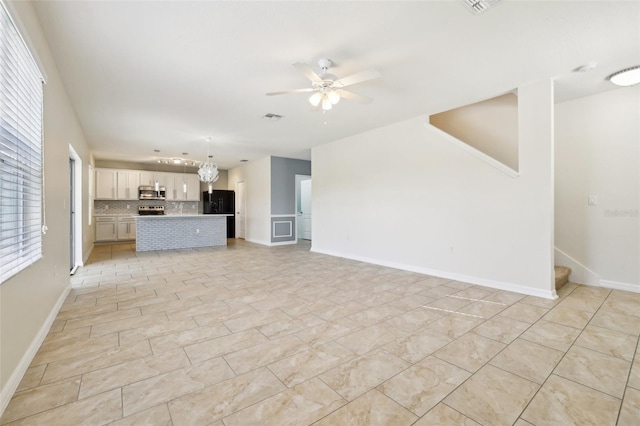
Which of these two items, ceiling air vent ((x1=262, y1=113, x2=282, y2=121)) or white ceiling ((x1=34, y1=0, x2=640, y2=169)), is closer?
white ceiling ((x1=34, y1=0, x2=640, y2=169))

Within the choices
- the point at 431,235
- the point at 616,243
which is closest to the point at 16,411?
the point at 431,235

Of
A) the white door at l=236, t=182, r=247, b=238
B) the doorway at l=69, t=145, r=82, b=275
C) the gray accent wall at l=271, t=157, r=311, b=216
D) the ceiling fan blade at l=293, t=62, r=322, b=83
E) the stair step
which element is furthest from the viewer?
the white door at l=236, t=182, r=247, b=238

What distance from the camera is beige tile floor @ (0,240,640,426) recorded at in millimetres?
1521

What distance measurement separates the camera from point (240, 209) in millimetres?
9906

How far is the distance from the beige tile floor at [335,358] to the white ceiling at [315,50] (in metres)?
2.58

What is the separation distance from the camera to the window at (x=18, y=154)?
1.60 m

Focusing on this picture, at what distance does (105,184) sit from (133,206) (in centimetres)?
102

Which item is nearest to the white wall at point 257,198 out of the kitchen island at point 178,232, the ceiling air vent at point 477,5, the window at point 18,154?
the kitchen island at point 178,232

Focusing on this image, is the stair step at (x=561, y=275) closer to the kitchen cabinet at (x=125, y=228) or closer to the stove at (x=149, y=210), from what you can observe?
the stove at (x=149, y=210)

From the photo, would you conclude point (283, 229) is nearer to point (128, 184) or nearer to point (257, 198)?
point (257, 198)

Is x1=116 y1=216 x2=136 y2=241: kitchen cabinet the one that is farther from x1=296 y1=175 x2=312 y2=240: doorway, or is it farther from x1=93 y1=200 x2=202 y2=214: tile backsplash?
x1=296 y1=175 x2=312 y2=240: doorway

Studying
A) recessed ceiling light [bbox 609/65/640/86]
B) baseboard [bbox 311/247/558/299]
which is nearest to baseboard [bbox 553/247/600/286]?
baseboard [bbox 311/247/558/299]

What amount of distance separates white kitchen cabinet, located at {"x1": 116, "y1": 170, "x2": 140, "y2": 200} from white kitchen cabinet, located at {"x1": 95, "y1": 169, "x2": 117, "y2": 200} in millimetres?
126

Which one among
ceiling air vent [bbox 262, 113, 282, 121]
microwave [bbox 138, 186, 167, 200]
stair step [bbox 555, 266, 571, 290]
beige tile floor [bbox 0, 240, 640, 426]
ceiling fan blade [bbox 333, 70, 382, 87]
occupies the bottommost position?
beige tile floor [bbox 0, 240, 640, 426]
